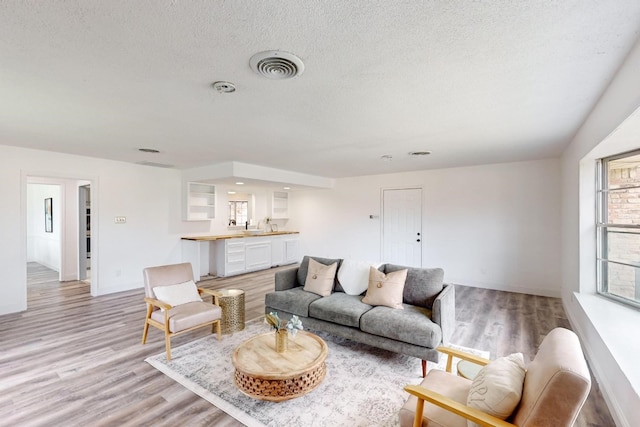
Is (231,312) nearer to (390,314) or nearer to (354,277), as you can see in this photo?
(354,277)

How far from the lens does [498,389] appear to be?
1367mm

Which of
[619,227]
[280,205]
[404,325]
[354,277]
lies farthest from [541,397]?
[280,205]

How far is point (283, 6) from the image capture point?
4.37 ft

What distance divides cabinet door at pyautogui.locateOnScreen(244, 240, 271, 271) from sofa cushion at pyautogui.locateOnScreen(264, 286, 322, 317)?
347cm

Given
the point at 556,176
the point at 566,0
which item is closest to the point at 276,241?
the point at 556,176

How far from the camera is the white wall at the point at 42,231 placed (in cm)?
712

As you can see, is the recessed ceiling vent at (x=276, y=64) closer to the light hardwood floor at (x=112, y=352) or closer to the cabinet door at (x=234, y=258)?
the light hardwood floor at (x=112, y=352)

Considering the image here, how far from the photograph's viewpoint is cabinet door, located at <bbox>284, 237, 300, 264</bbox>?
8.11m

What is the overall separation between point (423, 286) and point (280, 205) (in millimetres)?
6059

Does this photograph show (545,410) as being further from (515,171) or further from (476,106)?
(515,171)

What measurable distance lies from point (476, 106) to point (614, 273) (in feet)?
8.00

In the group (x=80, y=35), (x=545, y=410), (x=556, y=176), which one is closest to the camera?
(x=545, y=410)

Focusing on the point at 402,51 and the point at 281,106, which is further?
the point at 281,106

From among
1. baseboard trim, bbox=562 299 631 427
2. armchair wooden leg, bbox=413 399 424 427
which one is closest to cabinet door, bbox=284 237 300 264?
baseboard trim, bbox=562 299 631 427
